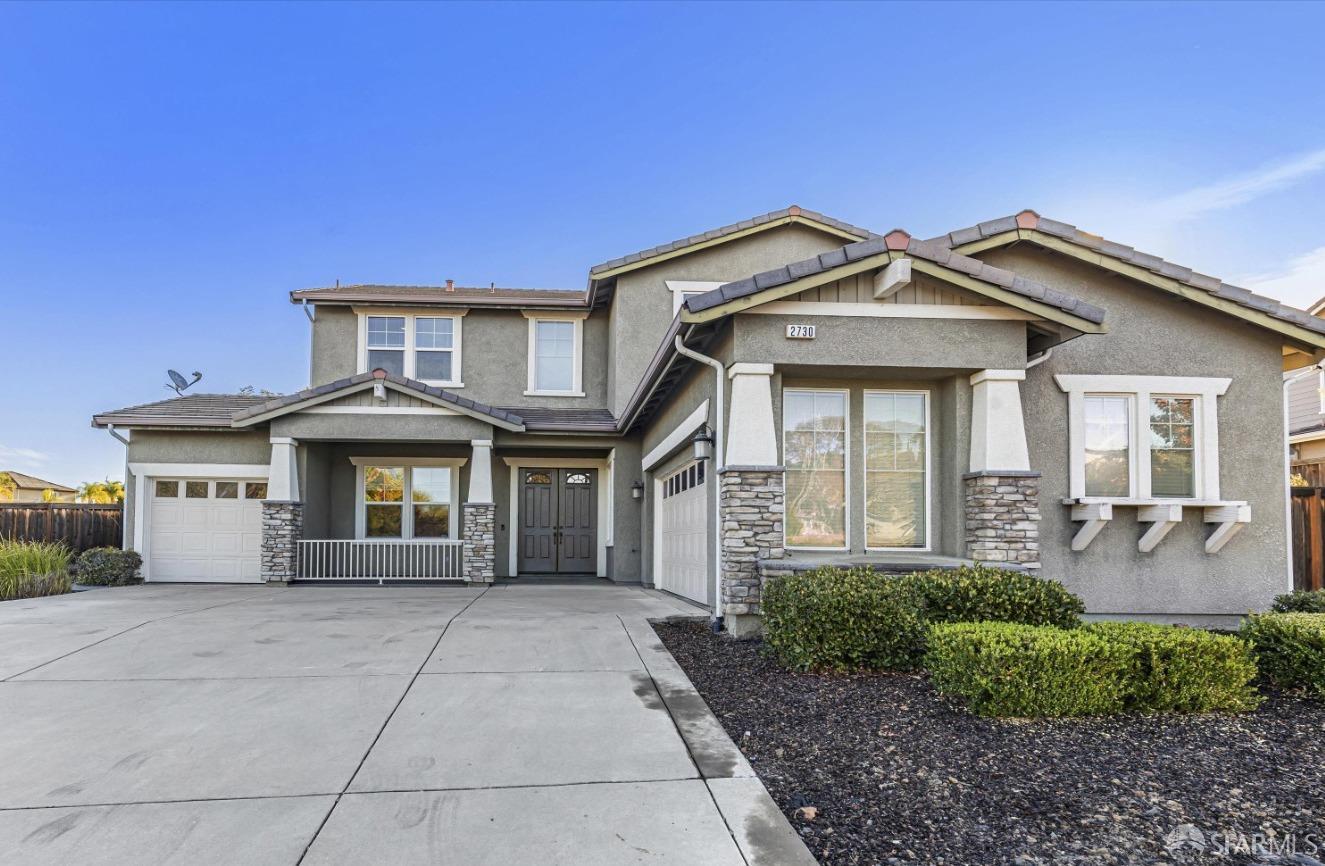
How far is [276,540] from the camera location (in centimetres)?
1373

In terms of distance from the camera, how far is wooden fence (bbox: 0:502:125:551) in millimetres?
14648

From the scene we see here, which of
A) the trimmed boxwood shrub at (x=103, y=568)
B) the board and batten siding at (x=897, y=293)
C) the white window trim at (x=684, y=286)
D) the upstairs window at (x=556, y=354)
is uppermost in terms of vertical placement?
the white window trim at (x=684, y=286)

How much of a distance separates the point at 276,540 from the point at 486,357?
5209 millimetres

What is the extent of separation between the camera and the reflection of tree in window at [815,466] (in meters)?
8.52

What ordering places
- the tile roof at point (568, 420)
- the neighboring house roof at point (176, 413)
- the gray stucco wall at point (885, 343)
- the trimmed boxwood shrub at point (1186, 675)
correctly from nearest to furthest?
1. the trimmed boxwood shrub at point (1186, 675)
2. the gray stucco wall at point (885, 343)
3. the neighboring house roof at point (176, 413)
4. the tile roof at point (568, 420)

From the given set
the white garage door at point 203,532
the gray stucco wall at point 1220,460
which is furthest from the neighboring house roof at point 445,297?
the gray stucco wall at point 1220,460

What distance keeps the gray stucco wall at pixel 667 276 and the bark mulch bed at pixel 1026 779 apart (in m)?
9.32

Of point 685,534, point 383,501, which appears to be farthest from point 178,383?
point 685,534

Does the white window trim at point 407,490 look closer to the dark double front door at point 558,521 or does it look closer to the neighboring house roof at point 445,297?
the dark double front door at point 558,521

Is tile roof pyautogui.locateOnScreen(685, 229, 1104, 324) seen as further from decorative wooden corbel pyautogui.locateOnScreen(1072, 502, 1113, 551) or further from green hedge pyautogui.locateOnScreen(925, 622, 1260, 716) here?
green hedge pyautogui.locateOnScreen(925, 622, 1260, 716)

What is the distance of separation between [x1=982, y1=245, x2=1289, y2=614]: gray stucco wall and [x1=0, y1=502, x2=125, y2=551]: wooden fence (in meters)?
16.3

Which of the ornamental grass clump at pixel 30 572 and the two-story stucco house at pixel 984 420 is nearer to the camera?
the two-story stucco house at pixel 984 420

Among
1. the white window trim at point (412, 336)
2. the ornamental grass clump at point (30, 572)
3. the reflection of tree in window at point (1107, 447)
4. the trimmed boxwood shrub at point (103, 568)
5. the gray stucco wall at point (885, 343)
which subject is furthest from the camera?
the white window trim at point (412, 336)

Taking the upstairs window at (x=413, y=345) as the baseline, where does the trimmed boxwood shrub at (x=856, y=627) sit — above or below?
below
